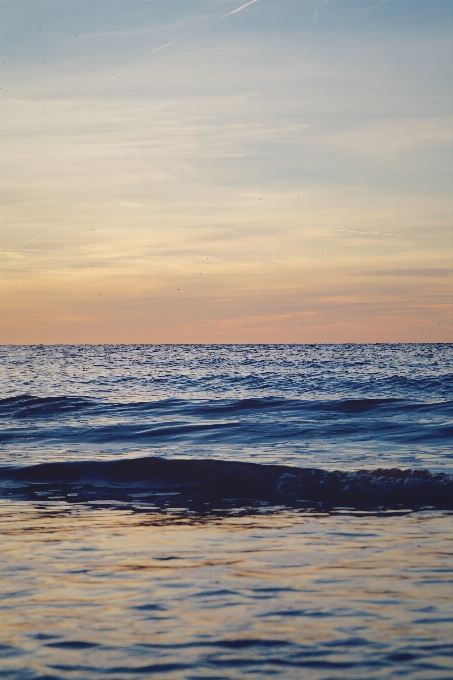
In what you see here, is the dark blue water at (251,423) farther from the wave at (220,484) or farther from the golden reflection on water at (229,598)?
the golden reflection on water at (229,598)

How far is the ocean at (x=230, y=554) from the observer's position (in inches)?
167

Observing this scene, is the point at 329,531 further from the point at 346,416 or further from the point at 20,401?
the point at 20,401

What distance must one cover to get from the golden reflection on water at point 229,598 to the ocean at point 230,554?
16 millimetres

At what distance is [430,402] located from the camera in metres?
20.3

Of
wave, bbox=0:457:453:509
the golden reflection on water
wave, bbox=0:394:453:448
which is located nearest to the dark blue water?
wave, bbox=0:394:453:448

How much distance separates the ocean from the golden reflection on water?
16mm

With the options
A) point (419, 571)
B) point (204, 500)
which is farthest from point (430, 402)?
point (419, 571)

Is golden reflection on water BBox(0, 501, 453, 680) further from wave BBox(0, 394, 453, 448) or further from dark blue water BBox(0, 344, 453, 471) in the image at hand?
wave BBox(0, 394, 453, 448)

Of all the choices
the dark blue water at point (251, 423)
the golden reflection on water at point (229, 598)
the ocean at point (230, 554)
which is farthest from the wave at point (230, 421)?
the golden reflection on water at point (229, 598)

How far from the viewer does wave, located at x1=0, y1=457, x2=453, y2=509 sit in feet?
30.8

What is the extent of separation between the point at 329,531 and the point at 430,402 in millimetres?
13831

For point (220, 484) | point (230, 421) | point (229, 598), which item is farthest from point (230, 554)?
point (230, 421)

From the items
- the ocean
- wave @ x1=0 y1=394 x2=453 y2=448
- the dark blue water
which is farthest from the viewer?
wave @ x1=0 y1=394 x2=453 y2=448

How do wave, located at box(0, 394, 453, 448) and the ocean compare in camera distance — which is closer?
the ocean
